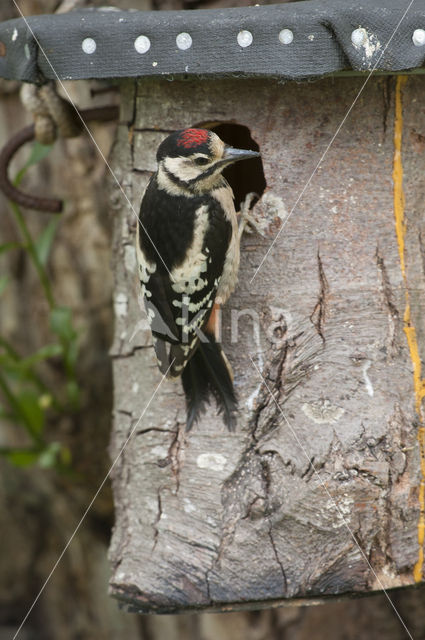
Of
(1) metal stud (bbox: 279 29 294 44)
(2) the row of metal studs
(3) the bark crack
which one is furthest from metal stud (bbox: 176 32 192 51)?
(3) the bark crack

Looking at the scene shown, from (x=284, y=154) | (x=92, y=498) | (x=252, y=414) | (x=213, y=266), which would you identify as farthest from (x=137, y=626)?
(x=284, y=154)

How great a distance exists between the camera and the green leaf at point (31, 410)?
3557 mm

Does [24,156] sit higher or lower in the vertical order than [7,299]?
higher

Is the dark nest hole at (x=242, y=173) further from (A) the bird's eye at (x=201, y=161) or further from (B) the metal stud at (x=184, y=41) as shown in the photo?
(B) the metal stud at (x=184, y=41)

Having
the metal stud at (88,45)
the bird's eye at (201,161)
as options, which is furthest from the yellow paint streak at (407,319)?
Result: the metal stud at (88,45)

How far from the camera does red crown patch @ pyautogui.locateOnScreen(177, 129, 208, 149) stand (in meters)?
2.46

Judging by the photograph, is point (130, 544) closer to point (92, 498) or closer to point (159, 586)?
point (159, 586)

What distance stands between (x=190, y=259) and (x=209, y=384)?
401 mm

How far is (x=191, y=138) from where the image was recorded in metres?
2.46

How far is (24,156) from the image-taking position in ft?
13.0

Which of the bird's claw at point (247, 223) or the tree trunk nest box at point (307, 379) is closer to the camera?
the tree trunk nest box at point (307, 379)

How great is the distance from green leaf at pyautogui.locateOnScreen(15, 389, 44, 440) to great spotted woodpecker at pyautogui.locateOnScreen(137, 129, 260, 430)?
3.79ft

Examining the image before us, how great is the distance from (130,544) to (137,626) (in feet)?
5.18

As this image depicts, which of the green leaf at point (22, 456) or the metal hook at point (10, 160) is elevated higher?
the metal hook at point (10, 160)
